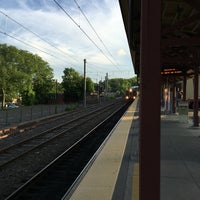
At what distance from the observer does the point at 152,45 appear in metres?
5.17

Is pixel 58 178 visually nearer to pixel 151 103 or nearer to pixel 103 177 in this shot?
pixel 103 177

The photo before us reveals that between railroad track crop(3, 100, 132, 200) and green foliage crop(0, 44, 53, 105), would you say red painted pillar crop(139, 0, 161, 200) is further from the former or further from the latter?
green foliage crop(0, 44, 53, 105)

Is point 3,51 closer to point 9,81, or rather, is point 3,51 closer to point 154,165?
point 9,81

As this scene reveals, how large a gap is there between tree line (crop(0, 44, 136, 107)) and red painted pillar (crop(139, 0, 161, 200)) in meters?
68.7

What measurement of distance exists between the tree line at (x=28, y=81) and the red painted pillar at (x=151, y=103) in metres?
68.7

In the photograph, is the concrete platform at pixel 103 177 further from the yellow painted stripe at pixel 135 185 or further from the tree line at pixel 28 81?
the tree line at pixel 28 81

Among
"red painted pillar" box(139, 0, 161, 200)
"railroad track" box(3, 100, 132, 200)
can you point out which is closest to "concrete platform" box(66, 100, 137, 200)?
"railroad track" box(3, 100, 132, 200)

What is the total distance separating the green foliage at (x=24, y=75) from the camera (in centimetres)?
7556

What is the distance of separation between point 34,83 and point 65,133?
7584 centimetres

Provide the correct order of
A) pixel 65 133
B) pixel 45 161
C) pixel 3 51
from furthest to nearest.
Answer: pixel 3 51 → pixel 65 133 → pixel 45 161

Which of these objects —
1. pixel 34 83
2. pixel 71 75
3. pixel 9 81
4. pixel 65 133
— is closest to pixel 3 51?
pixel 9 81

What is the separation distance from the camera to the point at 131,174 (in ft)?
33.0

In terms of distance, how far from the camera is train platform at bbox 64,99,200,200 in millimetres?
8023

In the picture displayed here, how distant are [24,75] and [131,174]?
69.9 m
